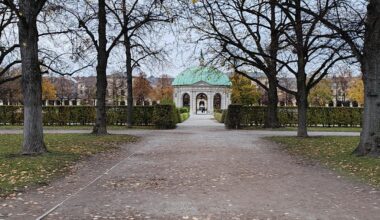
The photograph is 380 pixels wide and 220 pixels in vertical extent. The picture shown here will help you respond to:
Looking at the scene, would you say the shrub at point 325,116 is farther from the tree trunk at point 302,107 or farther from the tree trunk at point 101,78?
the tree trunk at point 101,78

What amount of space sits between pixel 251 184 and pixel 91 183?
3.23m

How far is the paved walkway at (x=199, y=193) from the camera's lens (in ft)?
22.6

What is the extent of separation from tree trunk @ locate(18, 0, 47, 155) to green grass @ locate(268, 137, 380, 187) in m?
8.14

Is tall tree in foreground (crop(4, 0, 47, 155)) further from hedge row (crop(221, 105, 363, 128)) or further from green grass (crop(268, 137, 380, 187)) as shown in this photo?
hedge row (crop(221, 105, 363, 128))

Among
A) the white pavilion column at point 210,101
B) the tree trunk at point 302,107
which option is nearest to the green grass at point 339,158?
the tree trunk at point 302,107

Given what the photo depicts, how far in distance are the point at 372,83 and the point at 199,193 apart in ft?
23.8

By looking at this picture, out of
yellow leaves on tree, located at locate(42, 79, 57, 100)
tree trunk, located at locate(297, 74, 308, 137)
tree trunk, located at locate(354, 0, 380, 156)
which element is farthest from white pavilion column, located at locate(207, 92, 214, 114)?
tree trunk, located at locate(354, 0, 380, 156)

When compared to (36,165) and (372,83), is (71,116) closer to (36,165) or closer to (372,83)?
(36,165)

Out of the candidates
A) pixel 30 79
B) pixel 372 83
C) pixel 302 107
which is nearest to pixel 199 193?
pixel 30 79

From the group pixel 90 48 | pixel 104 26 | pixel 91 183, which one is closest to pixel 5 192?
pixel 91 183

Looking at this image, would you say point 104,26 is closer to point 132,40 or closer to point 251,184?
point 132,40

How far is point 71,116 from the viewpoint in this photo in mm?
33875

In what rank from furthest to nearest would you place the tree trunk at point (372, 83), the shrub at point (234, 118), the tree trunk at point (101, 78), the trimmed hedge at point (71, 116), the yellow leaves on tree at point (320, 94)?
the yellow leaves on tree at point (320, 94), the trimmed hedge at point (71, 116), the shrub at point (234, 118), the tree trunk at point (101, 78), the tree trunk at point (372, 83)

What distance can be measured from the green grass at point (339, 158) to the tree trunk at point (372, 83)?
0.61 m
